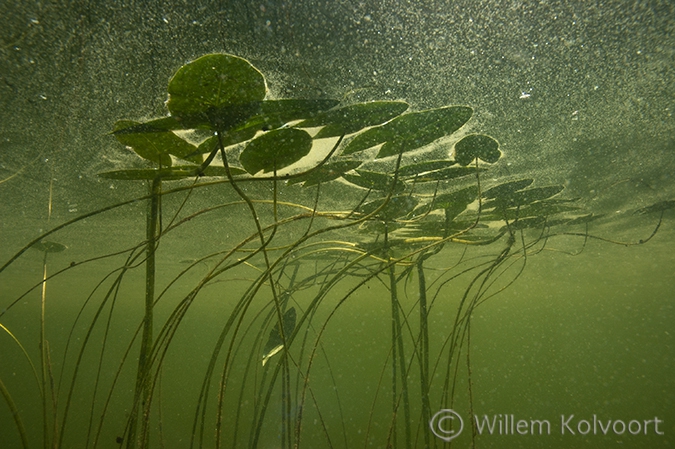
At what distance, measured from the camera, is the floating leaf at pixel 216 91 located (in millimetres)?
1294

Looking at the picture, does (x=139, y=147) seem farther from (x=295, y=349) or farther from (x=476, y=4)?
(x=295, y=349)

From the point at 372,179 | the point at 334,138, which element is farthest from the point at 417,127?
the point at 334,138

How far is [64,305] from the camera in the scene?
37.0 metres

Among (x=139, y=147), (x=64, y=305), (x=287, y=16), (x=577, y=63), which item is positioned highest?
(x=64, y=305)

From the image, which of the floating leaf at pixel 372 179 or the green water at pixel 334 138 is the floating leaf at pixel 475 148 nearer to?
the green water at pixel 334 138

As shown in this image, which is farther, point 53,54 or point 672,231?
point 672,231

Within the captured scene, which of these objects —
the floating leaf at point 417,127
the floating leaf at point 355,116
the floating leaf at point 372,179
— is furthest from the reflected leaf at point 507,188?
the floating leaf at point 355,116

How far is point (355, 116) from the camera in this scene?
1.67 meters

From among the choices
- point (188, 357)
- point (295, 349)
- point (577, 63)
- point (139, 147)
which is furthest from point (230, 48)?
point (188, 357)

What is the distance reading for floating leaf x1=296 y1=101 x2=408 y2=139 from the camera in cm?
160

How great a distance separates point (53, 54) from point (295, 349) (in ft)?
234

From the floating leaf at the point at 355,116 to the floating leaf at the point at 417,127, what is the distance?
0.17m

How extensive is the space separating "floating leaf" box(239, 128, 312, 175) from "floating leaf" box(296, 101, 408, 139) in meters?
0.08

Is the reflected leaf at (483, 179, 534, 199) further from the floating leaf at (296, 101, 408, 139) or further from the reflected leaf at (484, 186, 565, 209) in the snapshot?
the floating leaf at (296, 101, 408, 139)
